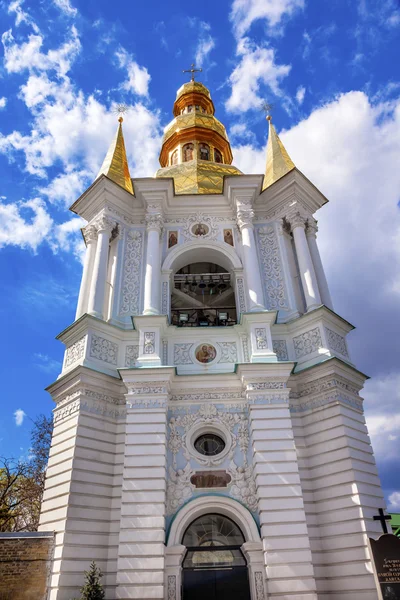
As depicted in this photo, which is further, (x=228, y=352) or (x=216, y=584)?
(x=228, y=352)

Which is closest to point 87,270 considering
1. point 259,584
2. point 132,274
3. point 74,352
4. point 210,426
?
point 132,274

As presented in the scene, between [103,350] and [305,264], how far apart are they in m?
8.25

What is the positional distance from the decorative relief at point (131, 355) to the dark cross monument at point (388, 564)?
8.75 meters

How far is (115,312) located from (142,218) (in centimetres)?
488

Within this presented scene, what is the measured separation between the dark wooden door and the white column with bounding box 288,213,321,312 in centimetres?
877

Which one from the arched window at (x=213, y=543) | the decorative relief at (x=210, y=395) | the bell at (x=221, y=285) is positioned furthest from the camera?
the bell at (x=221, y=285)

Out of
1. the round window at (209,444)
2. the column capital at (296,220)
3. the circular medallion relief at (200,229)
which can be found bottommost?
the round window at (209,444)

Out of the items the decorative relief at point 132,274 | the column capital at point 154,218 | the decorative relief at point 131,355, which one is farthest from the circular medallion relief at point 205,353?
the column capital at point 154,218

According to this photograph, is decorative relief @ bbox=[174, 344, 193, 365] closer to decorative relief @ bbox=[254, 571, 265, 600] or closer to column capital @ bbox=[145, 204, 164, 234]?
column capital @ bbox=[145, 204, 164, 234]

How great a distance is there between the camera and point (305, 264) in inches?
716

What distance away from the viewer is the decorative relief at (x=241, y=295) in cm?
1803

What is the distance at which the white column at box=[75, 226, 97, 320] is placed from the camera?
1762cm

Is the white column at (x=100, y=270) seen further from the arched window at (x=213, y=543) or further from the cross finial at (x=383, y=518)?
the cross finial at (x=383, y=518)

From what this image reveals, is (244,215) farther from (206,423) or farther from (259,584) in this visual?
(259,584)
